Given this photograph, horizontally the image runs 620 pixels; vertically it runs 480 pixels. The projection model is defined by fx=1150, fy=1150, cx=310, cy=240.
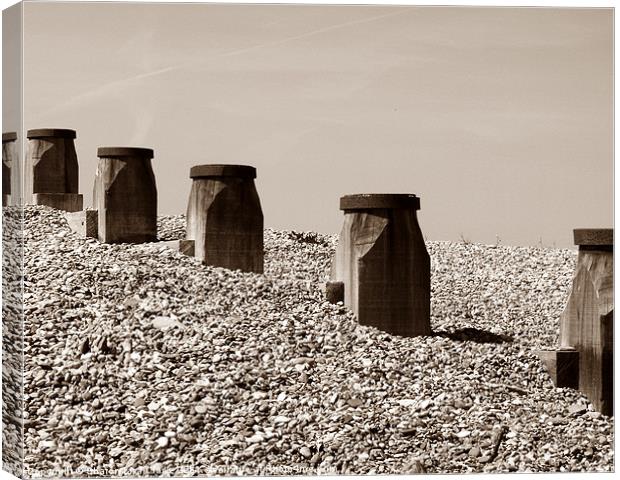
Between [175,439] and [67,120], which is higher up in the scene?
[67,120]

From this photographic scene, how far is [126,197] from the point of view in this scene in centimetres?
1366

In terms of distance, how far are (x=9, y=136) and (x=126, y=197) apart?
341 cm

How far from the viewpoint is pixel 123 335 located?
11344 millimetres

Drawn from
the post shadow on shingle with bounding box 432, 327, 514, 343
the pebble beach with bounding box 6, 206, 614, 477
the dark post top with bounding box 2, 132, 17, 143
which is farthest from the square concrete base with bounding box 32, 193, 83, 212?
the post shadow on shingle with bounding box 432, 327, 514, 343

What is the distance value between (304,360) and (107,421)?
2.10 metres

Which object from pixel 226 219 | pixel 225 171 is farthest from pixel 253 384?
pixel 225 171

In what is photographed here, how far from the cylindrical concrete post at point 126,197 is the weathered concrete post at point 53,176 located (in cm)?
76

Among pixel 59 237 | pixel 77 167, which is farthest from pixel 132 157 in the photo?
pixel 77 167

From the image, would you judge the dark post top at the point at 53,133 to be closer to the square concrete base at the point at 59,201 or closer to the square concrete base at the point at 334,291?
the square concrete base at the point at 59,201

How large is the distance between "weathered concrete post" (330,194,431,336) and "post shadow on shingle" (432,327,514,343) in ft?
2.02

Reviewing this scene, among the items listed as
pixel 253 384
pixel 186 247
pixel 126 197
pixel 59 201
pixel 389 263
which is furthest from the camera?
pixel 59 201

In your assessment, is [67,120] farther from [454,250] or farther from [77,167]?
[454,250]

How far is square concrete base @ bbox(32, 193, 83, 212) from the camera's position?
15266mm

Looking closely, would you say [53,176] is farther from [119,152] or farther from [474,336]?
[474,336]
